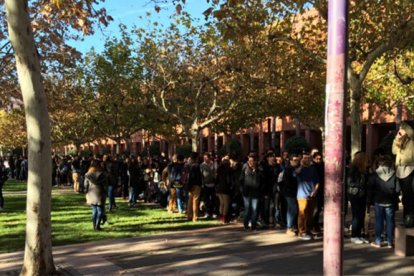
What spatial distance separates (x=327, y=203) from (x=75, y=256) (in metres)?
6.18

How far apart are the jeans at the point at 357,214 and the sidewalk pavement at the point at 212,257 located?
333 millimetres

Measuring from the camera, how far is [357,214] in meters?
9.24

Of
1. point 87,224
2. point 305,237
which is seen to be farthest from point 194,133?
point 305,237

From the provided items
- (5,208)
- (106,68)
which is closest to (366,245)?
(5,208)

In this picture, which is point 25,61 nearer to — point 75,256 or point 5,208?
point 75,256

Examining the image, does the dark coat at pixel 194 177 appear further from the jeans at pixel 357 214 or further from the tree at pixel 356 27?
the jeans at pixel 357 214

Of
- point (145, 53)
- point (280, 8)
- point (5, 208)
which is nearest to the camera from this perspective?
point (280, 8)

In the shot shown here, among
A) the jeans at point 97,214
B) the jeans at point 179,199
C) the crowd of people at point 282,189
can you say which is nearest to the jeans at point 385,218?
the crowd of people at point 282,189

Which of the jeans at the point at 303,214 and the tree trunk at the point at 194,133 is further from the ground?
the tree trunk at the point at 194,133

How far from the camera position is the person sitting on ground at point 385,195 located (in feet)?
28.6

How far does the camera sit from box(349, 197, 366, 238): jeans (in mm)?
9258

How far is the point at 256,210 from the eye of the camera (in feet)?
35.8

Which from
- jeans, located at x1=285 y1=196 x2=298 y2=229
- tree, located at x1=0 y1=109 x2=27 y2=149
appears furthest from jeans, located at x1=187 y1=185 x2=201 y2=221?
tree, located at x1=0 y1=109 x2=27 y2=149

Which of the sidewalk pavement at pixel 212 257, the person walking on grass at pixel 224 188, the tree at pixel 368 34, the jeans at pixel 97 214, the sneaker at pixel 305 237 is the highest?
the tree at pixel 368 34
